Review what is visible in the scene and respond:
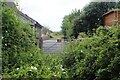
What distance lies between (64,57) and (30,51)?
1.40 ft

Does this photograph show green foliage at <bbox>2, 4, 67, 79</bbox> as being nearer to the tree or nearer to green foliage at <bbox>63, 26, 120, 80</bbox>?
the tree

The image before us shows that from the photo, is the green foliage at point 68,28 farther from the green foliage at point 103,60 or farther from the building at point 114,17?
the green foliage at point 103,60

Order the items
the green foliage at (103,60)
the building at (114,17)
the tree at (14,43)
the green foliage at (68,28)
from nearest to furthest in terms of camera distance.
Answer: the green foliage at (103,60)
the building at (114,17)
the tree at (14,43)
the green foliage at (68,28)

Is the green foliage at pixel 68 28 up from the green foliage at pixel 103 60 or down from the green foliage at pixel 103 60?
up

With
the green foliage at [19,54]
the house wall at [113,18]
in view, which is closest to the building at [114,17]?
the house wall at [113,18]

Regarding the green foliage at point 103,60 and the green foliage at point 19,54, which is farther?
the green foliage at point 19,54

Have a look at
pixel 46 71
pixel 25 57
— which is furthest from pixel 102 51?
pixel 25 57

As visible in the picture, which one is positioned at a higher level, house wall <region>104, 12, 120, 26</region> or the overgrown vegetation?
house wall <region>104, 12, 120, 26</region>

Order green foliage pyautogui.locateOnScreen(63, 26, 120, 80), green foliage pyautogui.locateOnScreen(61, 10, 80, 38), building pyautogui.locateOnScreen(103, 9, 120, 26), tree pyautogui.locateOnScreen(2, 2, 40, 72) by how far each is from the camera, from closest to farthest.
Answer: green foliage pyautogui.locateOnScreen(63, 26, 120, 80) < building pyautogui.locateOnScreen(103, 9, 120, 26) < tree pyautogui.locateOnScreen(2, 2, 40, 72) < green foliage pyautogui.locateOnScreen(61, 10, 80, 38)

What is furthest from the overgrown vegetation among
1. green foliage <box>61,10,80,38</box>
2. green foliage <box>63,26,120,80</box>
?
green foliage <box>61,10,80,38</box>

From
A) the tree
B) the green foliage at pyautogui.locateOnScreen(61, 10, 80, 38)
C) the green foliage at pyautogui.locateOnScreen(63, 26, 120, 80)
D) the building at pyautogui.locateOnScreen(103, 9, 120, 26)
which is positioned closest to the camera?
the green foliage at pyautogui.locateOnScreen(63, 26, 120, 80)

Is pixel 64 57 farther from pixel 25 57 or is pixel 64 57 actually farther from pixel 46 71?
pixel 46 71

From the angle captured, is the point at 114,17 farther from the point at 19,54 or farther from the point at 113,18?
the point at 19,54

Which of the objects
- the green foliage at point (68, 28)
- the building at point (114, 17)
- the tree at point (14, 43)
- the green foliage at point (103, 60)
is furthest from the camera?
the green foliage at point (68, 28)
